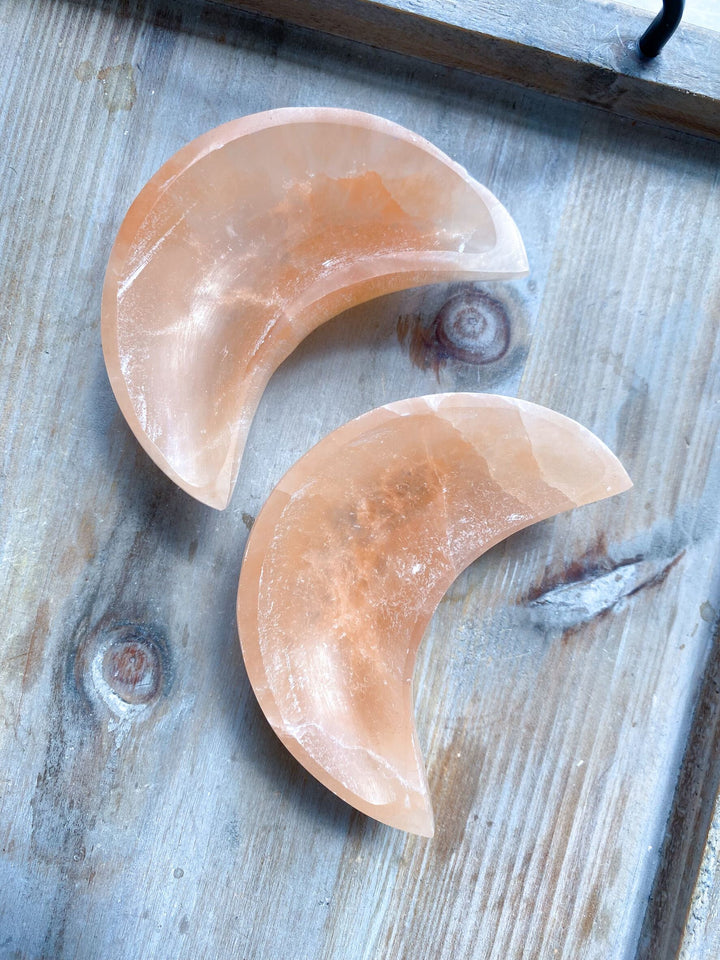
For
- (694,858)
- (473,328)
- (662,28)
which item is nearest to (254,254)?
(473,328)

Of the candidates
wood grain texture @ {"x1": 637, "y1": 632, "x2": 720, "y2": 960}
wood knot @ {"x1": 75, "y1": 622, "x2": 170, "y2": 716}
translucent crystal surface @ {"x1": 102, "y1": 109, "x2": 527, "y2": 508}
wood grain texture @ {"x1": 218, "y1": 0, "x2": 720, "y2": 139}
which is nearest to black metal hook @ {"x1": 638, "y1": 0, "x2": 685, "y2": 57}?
wood grain texture @ {"x1": 218, "y1": 0, "x2": 720, "y2": 139}

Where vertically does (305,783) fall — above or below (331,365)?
below

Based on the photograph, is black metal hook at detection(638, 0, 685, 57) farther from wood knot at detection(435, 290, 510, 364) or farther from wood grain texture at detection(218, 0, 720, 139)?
wood knot at detection(435, 290, 510, 364)

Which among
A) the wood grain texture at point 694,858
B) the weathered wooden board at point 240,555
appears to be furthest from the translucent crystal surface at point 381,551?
the wood grain texture at point 694,858

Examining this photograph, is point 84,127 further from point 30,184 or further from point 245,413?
point 245,413

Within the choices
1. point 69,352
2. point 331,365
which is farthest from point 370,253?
point 69,352
